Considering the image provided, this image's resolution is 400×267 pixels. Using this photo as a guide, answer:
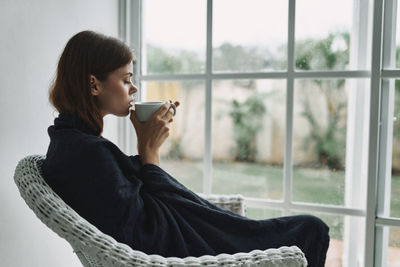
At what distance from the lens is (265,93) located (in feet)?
5.61

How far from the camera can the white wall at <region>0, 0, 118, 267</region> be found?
3.98 feet

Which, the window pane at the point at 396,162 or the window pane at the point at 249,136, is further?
the window pane at the point at 249,136

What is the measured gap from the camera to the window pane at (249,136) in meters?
1.71

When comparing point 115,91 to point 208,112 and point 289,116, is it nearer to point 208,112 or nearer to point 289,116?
point 208,112

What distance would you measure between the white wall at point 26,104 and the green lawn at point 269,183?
656mm

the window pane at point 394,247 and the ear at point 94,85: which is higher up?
the ear at point 94,85

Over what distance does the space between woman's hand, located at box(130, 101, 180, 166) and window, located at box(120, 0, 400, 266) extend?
0.59 meters

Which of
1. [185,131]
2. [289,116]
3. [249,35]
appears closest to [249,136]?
[289,116]

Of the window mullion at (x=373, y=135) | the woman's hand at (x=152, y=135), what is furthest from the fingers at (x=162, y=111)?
the window mullion at (x=373, y=135)

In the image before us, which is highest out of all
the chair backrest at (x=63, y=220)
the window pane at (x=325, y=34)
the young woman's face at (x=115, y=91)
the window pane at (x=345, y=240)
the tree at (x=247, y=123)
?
the window pane at (x=325, y=34)

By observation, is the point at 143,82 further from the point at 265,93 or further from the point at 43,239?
the point at 43,239

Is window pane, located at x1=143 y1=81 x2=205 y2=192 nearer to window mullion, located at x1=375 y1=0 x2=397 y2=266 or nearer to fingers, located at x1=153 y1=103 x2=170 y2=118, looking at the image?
fingers, located at x1=153 y1=103 x2=170 y2=118

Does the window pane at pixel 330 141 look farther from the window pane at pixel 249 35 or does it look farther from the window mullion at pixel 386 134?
the window pane at pixel 249 35

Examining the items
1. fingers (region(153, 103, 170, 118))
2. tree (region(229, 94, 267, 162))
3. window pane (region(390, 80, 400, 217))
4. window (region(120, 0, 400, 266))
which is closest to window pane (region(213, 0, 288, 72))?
window (region(120, 0, 400, 266))
